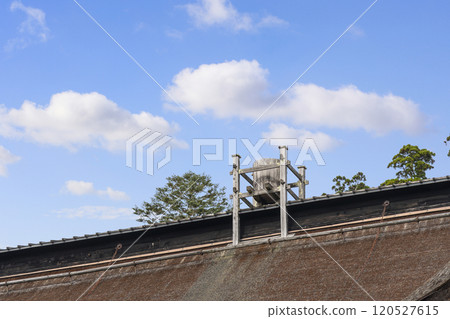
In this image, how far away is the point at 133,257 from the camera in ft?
70.5

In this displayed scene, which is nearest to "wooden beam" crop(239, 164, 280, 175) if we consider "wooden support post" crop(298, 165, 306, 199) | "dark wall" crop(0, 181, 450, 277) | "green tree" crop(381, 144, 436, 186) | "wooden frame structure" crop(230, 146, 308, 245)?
"wooden frame structure" crop(230, 146, 308, 245)

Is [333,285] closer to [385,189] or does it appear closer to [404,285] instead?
[404,285]

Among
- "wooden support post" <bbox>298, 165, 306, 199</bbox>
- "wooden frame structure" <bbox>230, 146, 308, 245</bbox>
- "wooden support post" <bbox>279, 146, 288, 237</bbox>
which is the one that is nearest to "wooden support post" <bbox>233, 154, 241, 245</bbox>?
"wooden frame structure" <bbox>230, 146, 308, 245</bbox>

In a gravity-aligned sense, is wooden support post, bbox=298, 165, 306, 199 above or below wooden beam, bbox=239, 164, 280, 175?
below

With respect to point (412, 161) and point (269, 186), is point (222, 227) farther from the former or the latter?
point (412, 161)

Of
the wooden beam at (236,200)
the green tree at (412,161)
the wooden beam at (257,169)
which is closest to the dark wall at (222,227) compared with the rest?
the wooden beam at (236,200)

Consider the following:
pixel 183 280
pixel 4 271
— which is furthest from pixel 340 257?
pixel 4 271

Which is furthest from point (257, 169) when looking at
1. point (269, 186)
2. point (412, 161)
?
point (412, 161)

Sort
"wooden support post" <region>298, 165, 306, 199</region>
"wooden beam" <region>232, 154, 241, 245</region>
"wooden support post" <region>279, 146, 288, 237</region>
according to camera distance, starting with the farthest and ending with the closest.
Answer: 1. "wooden support post" <region>298, 165, 306, 199</region>
2. "wooden beam" <region>232, 154, 241, 245</region>
3. "wooden support post" <region>279, 146, 288, 237</region>

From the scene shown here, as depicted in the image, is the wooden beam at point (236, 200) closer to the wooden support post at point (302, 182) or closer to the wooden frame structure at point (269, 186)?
the wooden frame structure at point (269, 186)

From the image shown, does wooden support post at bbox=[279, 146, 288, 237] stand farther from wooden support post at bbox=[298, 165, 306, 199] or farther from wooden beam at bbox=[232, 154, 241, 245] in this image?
wooden beam at bbox=[232, 154, 241, 245]

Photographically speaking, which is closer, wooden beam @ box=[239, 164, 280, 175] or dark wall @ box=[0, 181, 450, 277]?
dark wall @ box=[0, 181, 450, 277]

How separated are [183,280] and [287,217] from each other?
3.81 meters

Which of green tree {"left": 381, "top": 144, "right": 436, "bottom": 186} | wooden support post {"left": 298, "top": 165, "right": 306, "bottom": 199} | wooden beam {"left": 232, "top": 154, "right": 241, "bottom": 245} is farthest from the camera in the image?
green tree {"left": 381, "top": 144, "right": 436, "bottom": 186}
